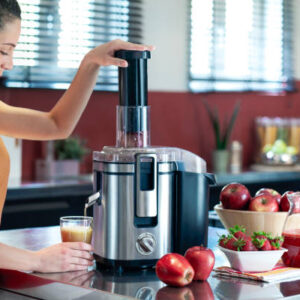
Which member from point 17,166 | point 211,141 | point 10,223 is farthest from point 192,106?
point 10,223

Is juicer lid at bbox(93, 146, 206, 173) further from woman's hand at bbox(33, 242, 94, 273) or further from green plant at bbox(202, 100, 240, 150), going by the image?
green plant at bbox(202, 100, 240, 150)

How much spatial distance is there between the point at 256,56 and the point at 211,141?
0.79m

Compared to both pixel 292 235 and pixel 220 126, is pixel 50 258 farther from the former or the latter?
pixel 220 126

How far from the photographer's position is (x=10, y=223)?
3.55m

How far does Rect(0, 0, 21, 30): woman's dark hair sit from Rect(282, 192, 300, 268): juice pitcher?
84 cm

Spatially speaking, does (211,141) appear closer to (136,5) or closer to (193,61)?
(193,61)

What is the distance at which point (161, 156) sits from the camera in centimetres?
171

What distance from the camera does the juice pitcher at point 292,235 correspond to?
172cm

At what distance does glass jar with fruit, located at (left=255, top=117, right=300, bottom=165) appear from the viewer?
495 cm

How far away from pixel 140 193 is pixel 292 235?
40cm

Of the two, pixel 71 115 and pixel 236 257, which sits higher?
pixel 71 115

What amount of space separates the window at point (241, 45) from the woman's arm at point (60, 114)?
306cm

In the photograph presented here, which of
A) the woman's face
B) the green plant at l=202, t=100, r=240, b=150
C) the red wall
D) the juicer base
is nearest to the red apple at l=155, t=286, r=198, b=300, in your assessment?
the juicer base

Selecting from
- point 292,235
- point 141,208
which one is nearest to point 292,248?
point 292,235
